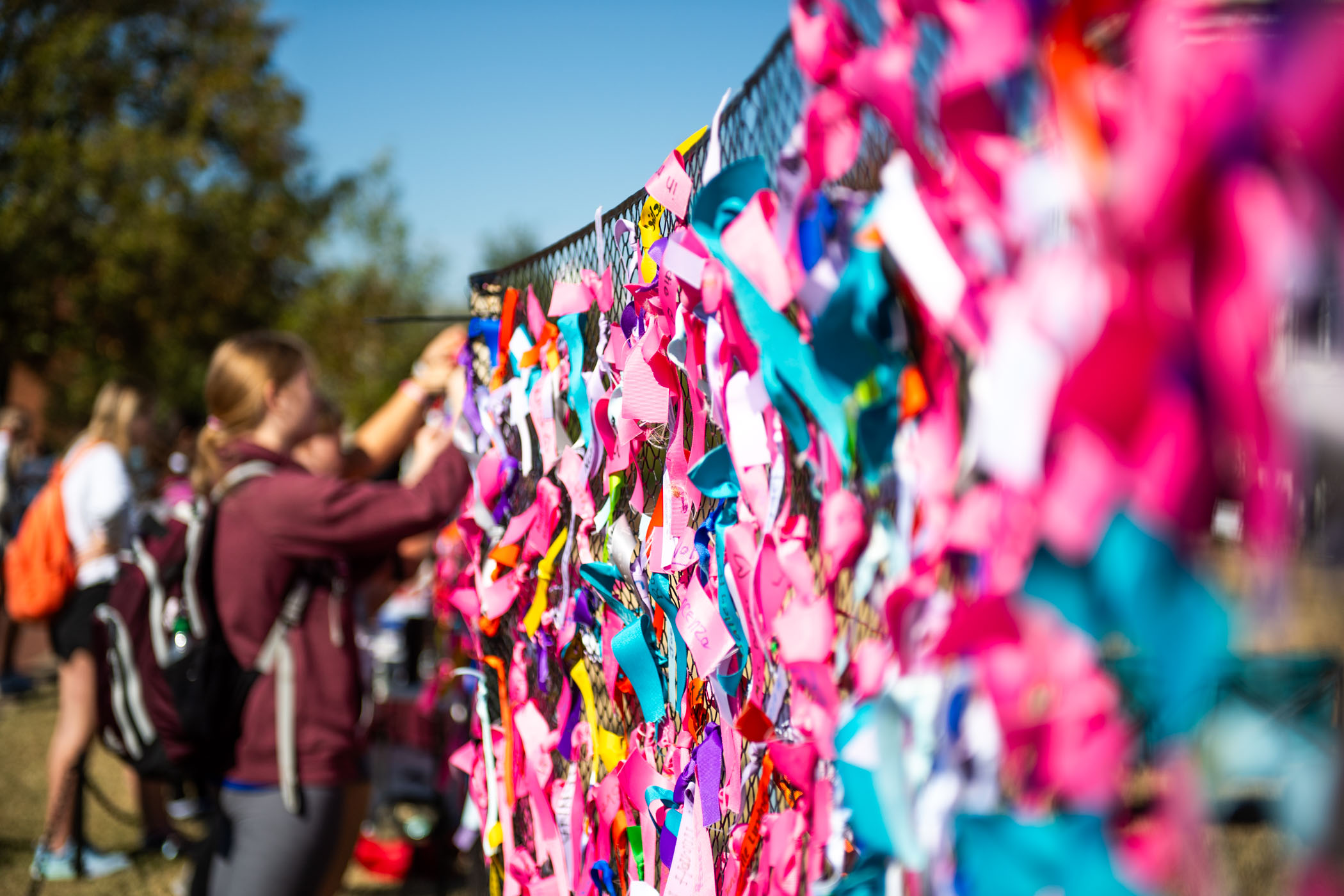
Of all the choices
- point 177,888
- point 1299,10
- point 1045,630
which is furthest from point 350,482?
point 177,888

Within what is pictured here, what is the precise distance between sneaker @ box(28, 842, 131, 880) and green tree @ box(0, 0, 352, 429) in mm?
11467

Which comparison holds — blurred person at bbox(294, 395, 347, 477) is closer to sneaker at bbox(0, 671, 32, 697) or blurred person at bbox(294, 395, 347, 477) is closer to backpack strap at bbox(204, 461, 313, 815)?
backpack strap at bbox(204, 461, 313, 815)

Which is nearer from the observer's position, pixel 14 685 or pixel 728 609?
pixel 728 609

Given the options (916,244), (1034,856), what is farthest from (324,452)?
(1034,856)

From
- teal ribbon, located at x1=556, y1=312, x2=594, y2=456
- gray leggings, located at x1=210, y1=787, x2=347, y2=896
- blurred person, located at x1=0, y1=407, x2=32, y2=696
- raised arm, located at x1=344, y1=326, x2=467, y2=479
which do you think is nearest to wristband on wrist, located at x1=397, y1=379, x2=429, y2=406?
raised arm, located at x1=344, y1=326, x2=467, y2=479

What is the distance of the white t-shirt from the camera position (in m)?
4.31

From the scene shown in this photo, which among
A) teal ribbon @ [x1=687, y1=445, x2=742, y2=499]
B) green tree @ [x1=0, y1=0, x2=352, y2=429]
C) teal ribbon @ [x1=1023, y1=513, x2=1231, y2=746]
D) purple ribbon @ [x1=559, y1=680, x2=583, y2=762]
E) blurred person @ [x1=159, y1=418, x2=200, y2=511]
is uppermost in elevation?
green tree @ [x1=0, y1=0, x2=352, y2=429]

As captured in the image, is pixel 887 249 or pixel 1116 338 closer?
pixel 1116 338

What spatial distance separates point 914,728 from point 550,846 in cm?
111

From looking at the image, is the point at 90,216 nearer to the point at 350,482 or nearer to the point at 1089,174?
the point at 350,482

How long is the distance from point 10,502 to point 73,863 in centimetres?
401

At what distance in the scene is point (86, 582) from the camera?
168 inches

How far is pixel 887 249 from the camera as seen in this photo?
0.79 meters

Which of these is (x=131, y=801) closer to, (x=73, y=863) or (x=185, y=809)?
(x=185, y=809)
